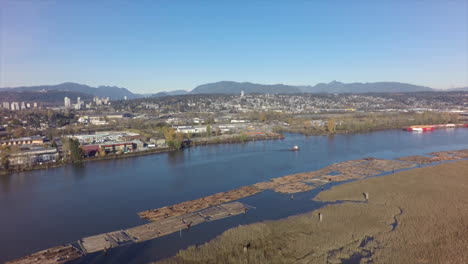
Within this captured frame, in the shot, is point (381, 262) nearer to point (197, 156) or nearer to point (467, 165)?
point (467, 165)

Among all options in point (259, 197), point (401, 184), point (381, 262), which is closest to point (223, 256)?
point (381, 262)

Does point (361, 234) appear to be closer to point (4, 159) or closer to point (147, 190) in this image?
point (147, 190)

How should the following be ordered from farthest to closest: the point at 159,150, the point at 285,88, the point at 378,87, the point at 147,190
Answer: the point at 378,87 < the point at 285,88 < the point at 159,150 < the point at 147,190

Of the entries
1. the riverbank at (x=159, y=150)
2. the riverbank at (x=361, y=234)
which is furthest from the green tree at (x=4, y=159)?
the riverbank at (x=361, y=234)

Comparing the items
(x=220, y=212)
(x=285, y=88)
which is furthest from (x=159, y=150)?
(x=285, y=88)

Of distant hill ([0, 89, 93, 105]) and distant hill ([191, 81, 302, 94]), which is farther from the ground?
distant hill ([191, 81, 302, 94])

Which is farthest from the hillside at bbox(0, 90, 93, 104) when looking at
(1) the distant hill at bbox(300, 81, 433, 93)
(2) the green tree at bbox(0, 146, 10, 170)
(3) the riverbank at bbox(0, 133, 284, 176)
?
(1) the distant hill at bbox(300, 81, 433, 93)

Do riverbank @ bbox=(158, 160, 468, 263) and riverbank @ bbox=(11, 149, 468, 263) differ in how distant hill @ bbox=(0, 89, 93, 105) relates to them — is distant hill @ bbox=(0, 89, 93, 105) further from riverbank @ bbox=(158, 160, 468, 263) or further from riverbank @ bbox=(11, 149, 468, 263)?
riverbank @ bbox=(158, 160, 468, 263)
